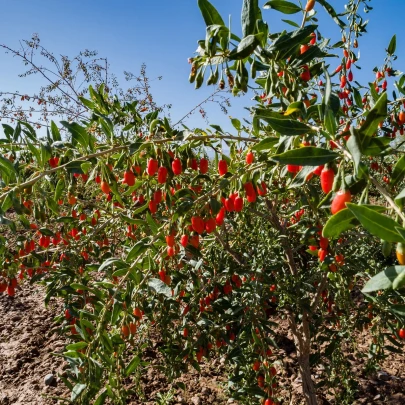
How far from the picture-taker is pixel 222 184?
5.04ft

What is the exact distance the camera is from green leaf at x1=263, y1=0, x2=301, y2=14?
1.37 meters

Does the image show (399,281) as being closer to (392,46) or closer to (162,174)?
(162,174)

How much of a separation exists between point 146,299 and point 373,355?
5.65ft

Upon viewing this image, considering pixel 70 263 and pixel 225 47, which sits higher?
pixel 225 47

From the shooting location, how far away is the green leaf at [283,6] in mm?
1370

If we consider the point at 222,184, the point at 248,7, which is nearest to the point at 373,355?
the point at 222,184

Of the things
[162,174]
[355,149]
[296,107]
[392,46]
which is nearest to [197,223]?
[162,174]

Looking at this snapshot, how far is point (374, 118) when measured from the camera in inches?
33.4

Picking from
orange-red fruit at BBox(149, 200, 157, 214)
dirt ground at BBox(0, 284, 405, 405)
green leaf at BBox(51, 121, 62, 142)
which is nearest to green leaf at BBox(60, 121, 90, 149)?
green leaf at BBox(51, 121, 62, 142)

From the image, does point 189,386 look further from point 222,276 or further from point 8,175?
point 8,175

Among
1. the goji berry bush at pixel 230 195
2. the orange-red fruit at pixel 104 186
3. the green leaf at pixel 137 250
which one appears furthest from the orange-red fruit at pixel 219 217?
the orange-red fruit at pixel 104 186

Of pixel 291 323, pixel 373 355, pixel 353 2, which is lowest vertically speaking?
pixel 373 355

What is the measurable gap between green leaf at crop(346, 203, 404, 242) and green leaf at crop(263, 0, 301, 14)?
104 cm

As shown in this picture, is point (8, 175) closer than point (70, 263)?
Yes
